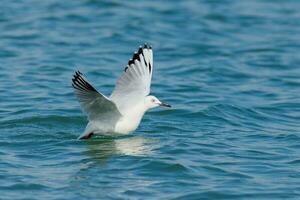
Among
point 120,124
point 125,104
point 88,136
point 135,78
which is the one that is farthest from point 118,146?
point 135,78

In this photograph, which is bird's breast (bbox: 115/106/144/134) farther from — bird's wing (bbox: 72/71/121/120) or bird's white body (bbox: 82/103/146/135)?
bird's wing (bbox: 72/71/121/120)

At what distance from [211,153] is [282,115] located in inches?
120

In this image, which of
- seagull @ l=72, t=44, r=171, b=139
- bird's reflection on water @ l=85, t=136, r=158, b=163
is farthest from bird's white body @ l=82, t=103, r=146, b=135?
bird's reflection on water @ l=85, t=136, r=158, b=163

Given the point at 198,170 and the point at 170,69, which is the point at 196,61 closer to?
the point at 170,69

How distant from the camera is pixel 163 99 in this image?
50.0ft

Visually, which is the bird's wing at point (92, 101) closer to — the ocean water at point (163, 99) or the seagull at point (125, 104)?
the seagull at point (125, 104)

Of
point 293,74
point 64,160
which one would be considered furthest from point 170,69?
point 64,160

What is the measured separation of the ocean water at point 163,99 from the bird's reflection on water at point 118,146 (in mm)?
16

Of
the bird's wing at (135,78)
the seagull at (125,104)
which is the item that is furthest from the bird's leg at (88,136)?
the bird's wing at (135,78)

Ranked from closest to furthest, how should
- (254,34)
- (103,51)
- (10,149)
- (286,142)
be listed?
(10,149) < (286,142) < (103,51) < (254,34)

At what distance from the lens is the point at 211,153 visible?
11656 millimetres

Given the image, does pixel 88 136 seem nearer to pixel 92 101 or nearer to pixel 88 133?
→ pixel 88 133

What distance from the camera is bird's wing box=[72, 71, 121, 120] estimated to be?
34.8 ft

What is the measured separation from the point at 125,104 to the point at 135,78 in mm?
446
